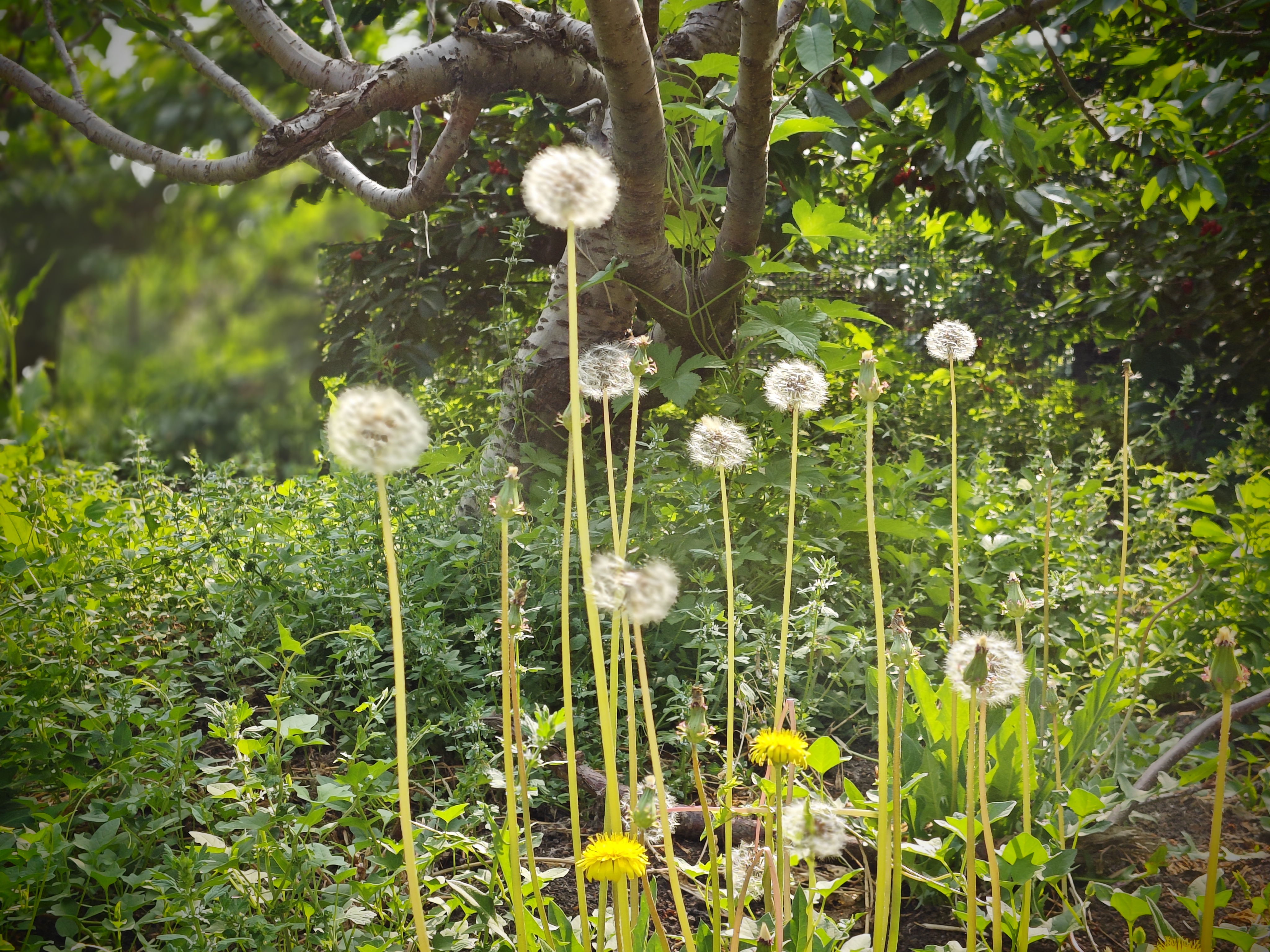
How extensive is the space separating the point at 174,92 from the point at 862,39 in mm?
1924

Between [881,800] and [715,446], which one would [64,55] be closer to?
[715,446]

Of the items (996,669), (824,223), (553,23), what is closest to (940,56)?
(824,223)

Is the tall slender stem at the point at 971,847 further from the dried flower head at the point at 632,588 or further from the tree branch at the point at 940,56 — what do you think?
the tree branch at the point at 940,56

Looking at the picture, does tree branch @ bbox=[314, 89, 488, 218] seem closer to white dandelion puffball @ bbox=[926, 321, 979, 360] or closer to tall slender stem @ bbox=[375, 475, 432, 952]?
white dandelion puffball @ bbox=[926, 321, 979, 360]

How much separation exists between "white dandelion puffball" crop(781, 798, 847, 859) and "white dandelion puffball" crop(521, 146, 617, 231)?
65cm

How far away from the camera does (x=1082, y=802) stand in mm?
1105

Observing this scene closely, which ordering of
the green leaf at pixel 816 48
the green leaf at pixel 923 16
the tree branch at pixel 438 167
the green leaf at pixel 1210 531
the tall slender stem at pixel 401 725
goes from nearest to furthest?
the tall slender stem at pixel 401 725 → the green leaf at pixel 816 48 → the green leaf at pixel 923 16 → the green leaf at pixel 1210 531 → the tree branch at pixel 438 167

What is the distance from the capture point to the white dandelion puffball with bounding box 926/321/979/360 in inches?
46.2

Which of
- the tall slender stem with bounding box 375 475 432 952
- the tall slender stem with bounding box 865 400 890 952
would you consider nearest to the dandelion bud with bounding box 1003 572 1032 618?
the tall slender stem with bounding box 865 400 890 952

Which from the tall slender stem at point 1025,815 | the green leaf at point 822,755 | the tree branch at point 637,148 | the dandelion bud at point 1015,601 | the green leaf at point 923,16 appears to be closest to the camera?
the tall slender stem at point 1025,815

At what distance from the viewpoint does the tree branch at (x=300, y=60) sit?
2.27 meters

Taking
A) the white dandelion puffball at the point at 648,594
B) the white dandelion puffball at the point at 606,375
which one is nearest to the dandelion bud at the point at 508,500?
the white dandelion puffball at the point at 648,594

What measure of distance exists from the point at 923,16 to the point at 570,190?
1410 mm

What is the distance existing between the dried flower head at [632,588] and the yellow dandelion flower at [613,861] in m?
0.20
